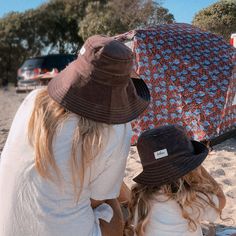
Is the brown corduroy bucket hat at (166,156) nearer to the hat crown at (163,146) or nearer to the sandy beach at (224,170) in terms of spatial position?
the hat crown at (163,146)

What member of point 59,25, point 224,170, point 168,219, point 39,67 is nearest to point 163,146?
point 168,219

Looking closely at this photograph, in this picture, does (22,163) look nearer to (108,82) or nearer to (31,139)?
(31,139)

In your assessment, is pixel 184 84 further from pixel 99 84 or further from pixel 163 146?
pixel 99 84

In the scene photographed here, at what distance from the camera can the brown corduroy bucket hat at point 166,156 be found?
201cm

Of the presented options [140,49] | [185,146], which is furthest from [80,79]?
[140,49]

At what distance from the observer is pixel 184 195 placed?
6.51ft

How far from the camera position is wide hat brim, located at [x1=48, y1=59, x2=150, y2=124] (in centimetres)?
175

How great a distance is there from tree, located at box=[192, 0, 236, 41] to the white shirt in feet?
34.9

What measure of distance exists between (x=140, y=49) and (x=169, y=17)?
42.8ft

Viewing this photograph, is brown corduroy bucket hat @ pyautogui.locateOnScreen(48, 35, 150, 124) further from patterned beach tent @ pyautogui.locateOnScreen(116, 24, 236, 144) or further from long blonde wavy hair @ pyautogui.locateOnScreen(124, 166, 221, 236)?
patterned beach tent @ pyautogui.locateOnScreen(116, 24, 236, 144)

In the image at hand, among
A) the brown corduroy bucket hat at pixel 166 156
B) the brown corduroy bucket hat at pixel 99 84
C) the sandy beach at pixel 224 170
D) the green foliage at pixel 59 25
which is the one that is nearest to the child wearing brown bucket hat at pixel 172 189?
the brown corduroy bucket hat at pixel 166 156

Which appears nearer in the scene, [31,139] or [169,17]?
[31,139]

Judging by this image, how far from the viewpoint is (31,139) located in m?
1.83

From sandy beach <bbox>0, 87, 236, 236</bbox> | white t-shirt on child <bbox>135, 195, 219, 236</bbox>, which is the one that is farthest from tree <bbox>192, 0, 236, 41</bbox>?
white t-shirt on child <bbox>135, 195, 219, 236</bbox>
